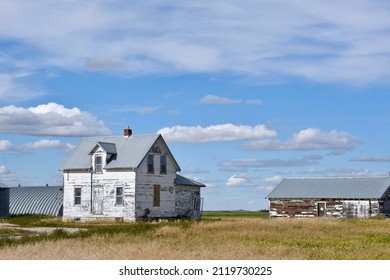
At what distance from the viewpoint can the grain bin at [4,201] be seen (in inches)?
2164

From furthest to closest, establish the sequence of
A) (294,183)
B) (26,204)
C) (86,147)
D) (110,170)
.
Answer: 1. (294,183)
2. (26,204)
3. (86,147)
4. (110,170)

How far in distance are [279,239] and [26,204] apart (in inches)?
1360

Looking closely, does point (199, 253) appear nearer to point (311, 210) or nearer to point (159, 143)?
point (159, 143)

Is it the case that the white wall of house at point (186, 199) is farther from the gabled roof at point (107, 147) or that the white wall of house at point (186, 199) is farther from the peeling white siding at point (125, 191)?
the gabled roof at point (107, 147)

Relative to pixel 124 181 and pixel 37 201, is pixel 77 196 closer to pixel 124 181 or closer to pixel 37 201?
pixel 124 181

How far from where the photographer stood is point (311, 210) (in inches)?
2360

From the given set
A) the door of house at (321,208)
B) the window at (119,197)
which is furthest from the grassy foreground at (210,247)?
the door of house at (321,208)

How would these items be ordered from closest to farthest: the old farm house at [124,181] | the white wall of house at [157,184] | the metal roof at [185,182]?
the old farm house at [124,181]
the white wall of house at [157,184]
the metal roof at [185,182]

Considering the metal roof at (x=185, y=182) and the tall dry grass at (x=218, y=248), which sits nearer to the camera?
the tall dry grass at (x=218, y=248)

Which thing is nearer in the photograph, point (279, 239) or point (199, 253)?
point (199, 253)

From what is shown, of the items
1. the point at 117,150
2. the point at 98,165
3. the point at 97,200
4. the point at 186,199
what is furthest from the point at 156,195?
the point at 98,165

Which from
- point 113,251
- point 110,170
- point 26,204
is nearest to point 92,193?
point 110,170

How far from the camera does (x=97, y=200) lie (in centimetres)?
4803

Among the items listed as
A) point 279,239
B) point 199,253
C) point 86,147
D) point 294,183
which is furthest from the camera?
point 294,183
